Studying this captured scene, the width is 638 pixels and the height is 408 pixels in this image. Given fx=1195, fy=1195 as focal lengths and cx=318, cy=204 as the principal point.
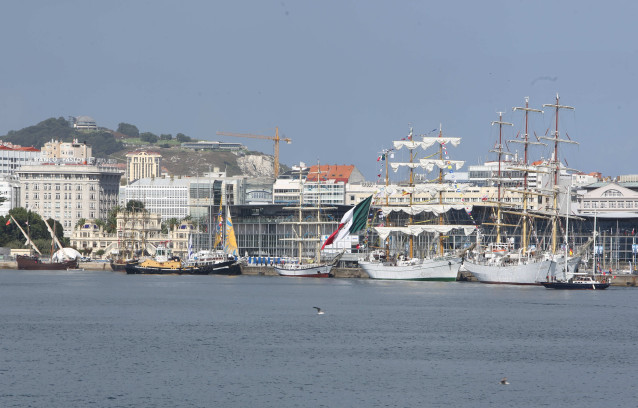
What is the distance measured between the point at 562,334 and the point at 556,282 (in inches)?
1774

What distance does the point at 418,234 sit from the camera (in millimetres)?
143250

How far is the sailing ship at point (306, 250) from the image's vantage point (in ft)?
490

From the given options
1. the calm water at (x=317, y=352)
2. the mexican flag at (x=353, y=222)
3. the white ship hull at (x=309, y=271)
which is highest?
the mexican flag at (x=353, y=222)

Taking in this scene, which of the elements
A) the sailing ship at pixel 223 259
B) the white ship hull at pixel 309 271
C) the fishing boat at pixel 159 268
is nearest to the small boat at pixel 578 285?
the white ship hull at pixel 309 271

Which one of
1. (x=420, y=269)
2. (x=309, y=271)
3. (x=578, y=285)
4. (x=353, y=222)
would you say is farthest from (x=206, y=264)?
(x=578, y=285)

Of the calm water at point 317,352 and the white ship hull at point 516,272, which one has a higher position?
Answer: the white ship hull at point 516,272

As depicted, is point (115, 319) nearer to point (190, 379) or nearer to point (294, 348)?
point (294, 348)

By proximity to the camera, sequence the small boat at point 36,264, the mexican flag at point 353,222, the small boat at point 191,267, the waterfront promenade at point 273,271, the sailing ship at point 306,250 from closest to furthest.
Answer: the waterfront promenade at point 273,271 < the mexican flag at point 353,222 < the sailing ship at point 306,250 < the small boat at point 191,267 < the small boat at point 36,264

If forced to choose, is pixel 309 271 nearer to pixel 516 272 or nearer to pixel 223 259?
pixel 223 259

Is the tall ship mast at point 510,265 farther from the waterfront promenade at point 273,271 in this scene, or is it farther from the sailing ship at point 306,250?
the sailing ship at point 306,250

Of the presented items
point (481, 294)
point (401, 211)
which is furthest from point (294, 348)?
point (401, 211)

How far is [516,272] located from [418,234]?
22449 millimetres

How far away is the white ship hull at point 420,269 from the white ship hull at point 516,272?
144 inches

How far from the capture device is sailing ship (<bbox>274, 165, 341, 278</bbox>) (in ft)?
490
